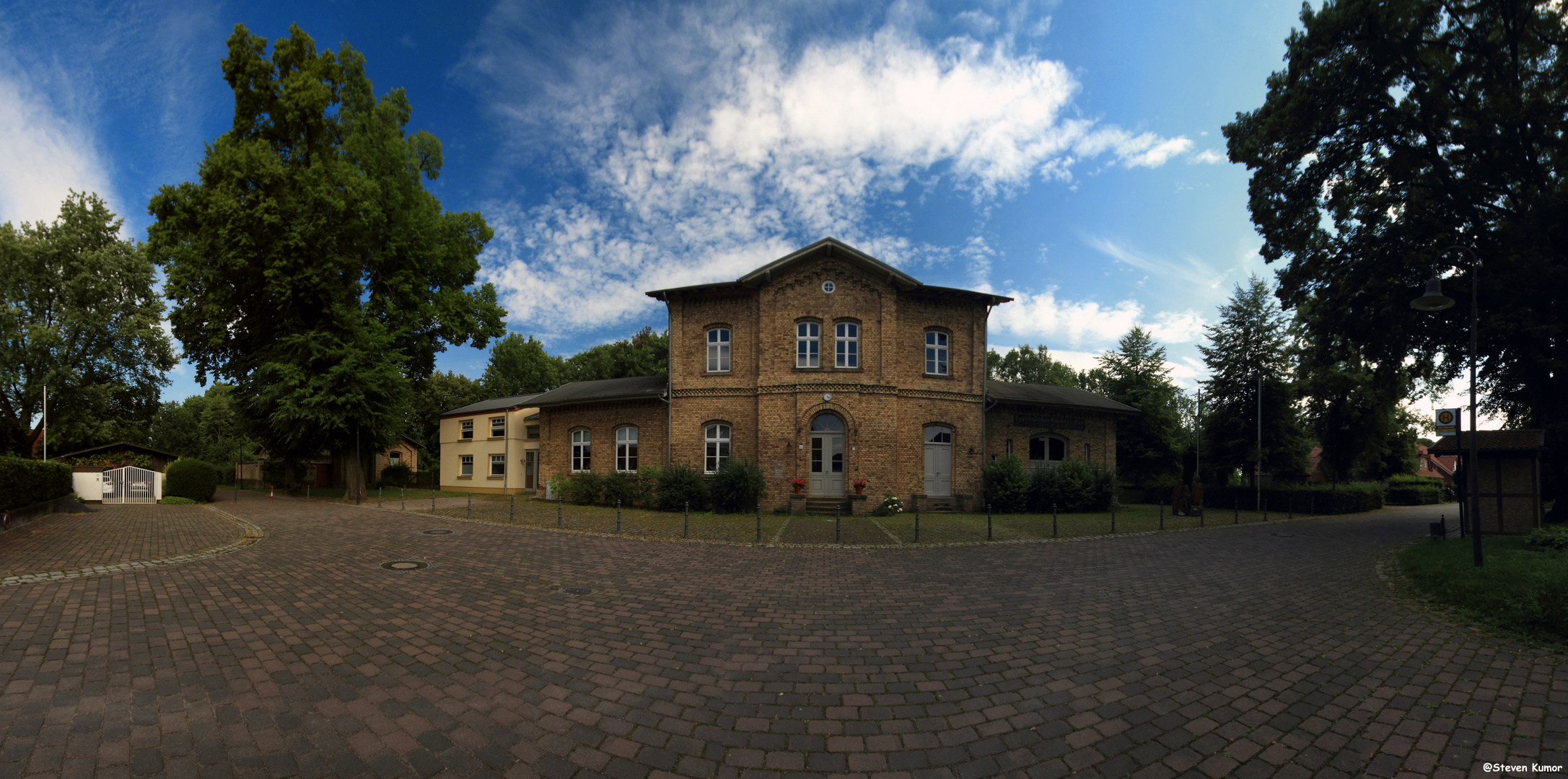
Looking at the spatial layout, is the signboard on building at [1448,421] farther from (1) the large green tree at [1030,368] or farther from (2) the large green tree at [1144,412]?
(1) the large green tree at [1030,368]

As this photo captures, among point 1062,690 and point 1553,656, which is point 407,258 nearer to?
point 1062,690

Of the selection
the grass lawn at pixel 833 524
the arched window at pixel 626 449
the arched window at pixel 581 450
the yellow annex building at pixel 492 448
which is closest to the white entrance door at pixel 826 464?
the grass lawn at pixel 833 524

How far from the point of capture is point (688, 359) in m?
21.9

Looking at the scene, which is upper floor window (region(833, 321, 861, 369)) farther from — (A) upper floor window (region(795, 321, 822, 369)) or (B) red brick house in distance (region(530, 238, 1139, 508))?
(A) upper floor window (region(795, 321, 822, 369))

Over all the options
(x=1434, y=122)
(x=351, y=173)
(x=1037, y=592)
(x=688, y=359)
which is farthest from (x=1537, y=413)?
(x=351, y=173)

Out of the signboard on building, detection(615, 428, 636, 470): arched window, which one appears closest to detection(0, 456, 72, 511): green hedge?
detection(615, 428, 636, 470): arched window

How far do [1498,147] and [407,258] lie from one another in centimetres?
3567

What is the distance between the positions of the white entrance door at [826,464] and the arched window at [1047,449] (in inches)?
327

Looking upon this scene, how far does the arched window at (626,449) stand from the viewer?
23312 millimetres

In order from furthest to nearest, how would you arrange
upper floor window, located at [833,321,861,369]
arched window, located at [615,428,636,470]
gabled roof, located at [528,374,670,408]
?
arched window, located at [615,428,636,470]
gabled roof, located at [528,374,670,408]
upper floor window, located at [833,321,861,369]

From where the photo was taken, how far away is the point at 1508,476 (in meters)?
13.3

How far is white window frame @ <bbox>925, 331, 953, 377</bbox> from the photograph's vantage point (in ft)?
71.2

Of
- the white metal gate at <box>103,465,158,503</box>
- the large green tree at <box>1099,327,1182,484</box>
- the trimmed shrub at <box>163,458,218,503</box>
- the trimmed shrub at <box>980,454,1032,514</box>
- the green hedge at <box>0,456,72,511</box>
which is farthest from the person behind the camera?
the large green tree at <box>1099,327,1182,484</box>

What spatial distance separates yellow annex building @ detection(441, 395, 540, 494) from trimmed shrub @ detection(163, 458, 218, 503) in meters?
11.4
